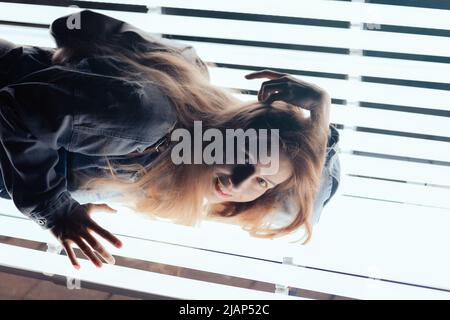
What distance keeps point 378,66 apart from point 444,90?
0.20 metres

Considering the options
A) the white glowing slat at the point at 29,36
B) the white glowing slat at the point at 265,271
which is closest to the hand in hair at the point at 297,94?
the white glowing slat at the point at 265,271

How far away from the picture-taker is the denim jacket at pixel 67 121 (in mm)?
1747

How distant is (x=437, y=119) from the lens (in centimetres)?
179

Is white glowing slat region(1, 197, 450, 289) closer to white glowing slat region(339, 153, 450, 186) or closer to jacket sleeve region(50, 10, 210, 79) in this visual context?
white glowing slat region(339, 153, 450, 186)

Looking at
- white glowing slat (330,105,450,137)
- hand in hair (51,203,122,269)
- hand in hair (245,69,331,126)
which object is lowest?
hand in hair (51,203,122,269)

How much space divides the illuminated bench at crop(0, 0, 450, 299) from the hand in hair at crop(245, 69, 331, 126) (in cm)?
4

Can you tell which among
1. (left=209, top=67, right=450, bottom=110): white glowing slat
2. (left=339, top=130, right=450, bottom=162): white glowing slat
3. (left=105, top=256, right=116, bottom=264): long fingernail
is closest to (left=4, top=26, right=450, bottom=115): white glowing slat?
(left=209, top=67, right=450, bottom=110): white glowing slat

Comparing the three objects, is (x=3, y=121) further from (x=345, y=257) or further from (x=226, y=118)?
(x=345, y=257)

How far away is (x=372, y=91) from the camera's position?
5.93 ft

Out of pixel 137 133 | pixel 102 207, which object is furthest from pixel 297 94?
pixel 102 207

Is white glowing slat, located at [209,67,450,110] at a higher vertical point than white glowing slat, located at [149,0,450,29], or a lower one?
lower

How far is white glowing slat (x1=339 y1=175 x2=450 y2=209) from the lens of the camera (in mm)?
1836

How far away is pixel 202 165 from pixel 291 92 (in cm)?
34
